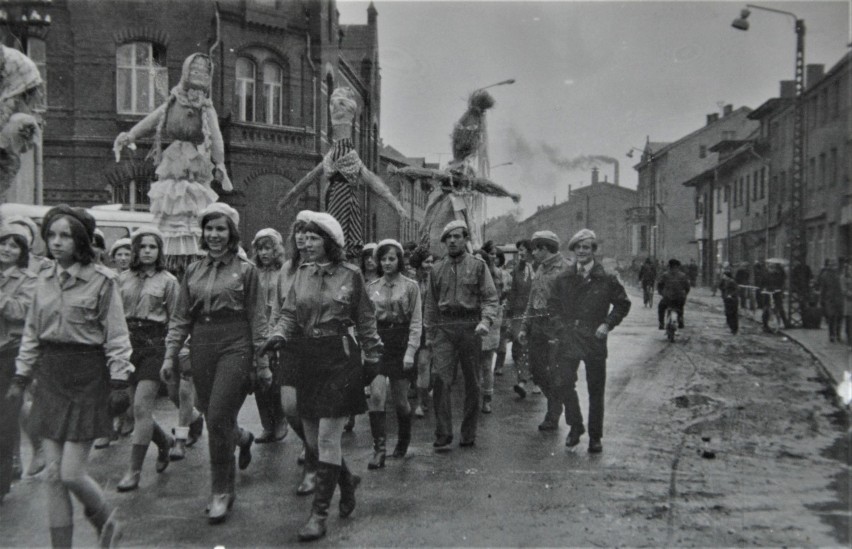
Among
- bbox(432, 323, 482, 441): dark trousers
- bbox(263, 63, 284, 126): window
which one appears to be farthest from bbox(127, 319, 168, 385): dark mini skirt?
bbox(263, 63, 284, 126): window

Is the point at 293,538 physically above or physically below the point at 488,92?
below

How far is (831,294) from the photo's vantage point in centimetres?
912

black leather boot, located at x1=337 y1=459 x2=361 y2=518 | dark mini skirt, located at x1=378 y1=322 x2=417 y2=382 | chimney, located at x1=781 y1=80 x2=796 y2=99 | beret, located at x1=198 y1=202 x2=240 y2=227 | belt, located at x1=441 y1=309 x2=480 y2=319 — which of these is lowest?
black leather boot, located at x1=337 y1=459 x2=361 y2=518

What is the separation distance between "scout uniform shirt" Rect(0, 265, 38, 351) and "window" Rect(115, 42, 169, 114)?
19.9m

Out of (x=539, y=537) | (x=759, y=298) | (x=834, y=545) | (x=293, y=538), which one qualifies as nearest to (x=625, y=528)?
(x=539, y=537)

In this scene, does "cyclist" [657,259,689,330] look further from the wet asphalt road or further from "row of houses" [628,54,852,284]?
the wet asphalt road

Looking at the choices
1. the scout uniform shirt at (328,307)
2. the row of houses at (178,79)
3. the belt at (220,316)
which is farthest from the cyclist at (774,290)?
the row of houses at (178,79)

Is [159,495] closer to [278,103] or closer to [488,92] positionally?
[488,92]

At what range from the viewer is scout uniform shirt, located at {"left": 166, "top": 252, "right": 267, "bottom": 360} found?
5.06 meters

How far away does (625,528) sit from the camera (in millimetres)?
4895

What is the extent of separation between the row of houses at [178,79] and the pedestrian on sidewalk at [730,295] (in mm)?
8490

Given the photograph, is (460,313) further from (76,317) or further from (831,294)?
(831,294)

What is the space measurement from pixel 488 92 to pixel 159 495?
5.58 meters

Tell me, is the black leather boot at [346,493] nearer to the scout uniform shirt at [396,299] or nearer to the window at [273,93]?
the scout uniform shirt at [396,299]
